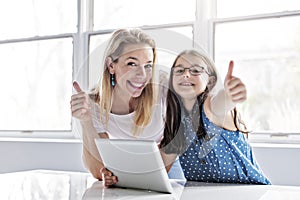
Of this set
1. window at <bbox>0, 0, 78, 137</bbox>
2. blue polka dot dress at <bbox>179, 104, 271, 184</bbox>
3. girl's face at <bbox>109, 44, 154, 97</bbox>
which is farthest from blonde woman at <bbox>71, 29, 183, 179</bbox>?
window at <bbox>0, 0, 78, 137</bbox>

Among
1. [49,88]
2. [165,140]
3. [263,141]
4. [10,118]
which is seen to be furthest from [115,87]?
[10,118]

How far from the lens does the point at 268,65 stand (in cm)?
257

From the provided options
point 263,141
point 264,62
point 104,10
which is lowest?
point 263,141

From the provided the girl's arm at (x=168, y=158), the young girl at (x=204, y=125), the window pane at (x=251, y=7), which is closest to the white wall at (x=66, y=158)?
the window pane at (x=251, y=7)

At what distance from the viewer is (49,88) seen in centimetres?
330

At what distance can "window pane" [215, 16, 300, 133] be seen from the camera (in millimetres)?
2512

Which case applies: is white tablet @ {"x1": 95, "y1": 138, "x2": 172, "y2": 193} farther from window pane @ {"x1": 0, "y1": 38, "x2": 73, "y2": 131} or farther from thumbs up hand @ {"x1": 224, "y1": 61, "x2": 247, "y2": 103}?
window pane @ {"x1": 0, "y1": 38, "x2": 73, "y2": 131}

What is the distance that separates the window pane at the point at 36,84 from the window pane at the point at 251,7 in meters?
1.14

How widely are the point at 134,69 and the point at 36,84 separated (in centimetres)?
252

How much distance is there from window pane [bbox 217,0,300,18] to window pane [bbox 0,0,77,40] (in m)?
1.11

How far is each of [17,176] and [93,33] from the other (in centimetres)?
194

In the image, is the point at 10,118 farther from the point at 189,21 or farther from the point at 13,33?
the point at 189,21

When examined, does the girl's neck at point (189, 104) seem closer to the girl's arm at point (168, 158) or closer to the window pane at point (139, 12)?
the girl's arm at point (168, 158)

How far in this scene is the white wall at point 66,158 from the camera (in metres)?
2.29
